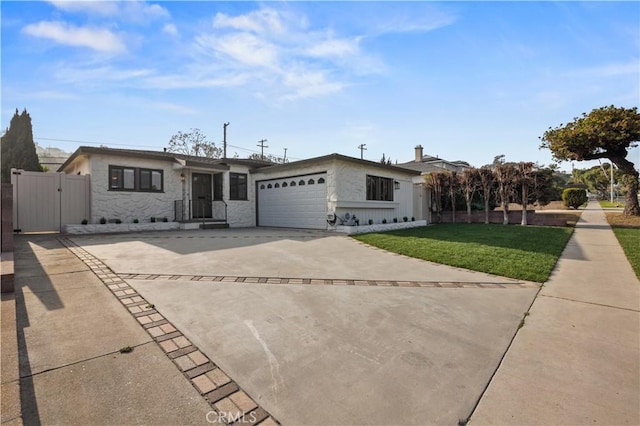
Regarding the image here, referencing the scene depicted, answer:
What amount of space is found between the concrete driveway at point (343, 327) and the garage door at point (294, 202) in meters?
6.53

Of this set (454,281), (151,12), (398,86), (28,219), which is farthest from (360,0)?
(28,219)

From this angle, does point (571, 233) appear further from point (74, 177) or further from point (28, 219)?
point (28, 219)

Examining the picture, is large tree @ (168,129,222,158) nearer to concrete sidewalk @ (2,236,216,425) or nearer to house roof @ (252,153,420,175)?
house roof @ (252,153,420,175)

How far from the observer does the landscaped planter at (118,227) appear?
418 inches

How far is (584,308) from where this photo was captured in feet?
12.3

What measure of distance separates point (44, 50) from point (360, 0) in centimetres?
771

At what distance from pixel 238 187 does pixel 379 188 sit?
6787mm

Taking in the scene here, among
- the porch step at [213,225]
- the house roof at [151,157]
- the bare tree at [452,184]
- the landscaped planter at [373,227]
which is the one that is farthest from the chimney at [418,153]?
the porch step at [213,225]

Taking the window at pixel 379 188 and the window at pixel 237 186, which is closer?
the window at pixel 379 188

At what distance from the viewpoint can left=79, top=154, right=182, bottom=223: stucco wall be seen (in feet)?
37.4

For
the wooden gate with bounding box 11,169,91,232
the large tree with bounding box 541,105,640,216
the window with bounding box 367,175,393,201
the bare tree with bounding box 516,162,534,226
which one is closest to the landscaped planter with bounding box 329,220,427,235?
the window with bounding box 367,175,393,201

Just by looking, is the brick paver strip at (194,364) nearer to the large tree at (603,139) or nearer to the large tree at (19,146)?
the large tree at (603,139)

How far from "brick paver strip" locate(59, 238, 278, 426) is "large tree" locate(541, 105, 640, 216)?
17.4 m

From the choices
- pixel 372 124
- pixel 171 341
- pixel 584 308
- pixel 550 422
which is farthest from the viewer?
pixel 372 124
